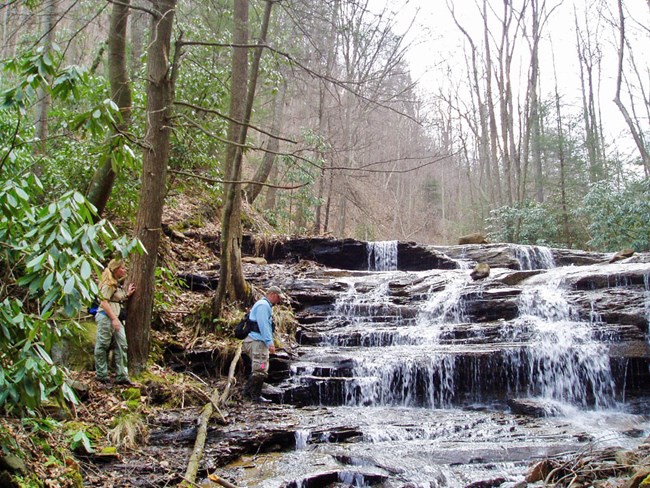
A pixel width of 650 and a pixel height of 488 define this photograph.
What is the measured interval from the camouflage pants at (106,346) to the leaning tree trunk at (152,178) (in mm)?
335

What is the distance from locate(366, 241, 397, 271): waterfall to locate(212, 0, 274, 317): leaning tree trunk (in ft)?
20.5

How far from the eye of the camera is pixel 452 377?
331 inches

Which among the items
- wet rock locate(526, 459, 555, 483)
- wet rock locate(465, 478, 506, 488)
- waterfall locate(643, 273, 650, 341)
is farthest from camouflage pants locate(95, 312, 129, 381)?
waterfall locate(643, 273, 650, 341)

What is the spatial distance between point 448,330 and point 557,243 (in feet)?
39.4

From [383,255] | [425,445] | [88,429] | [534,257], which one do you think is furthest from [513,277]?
[88,429]

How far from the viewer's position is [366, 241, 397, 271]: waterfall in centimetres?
1554

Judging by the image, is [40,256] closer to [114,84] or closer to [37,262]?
[37,262]

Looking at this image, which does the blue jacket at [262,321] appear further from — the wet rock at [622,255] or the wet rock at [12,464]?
the wet rock at [622,255]

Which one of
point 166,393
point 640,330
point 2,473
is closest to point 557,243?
point 640,330

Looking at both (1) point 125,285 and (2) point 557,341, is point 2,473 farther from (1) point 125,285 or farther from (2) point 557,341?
(2) point 557,341

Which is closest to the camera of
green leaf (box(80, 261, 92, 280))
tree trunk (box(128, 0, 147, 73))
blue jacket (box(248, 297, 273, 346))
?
green leaf (box(80, 261, 92, 280))

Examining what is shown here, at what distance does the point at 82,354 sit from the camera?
695cm

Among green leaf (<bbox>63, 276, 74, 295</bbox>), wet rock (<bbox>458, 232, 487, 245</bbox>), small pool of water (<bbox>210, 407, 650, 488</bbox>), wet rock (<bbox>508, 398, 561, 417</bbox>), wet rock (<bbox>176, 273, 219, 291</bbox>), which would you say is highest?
wet rock (<bbox>458, 232, 487, 245</bbox>)

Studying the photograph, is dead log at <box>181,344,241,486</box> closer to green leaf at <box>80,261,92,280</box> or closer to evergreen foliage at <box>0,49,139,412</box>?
evergreen foliage at <box>0,49,139,412</box>
